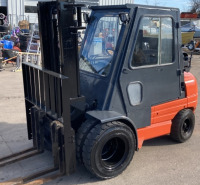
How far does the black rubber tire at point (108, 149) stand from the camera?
131 inches

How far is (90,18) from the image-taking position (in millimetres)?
4152

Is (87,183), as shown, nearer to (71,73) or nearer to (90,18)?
(71,73)

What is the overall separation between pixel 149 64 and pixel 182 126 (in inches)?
53.2

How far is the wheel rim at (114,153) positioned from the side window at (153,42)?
1.06m

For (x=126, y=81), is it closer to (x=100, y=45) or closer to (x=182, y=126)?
(x=100, y=45)

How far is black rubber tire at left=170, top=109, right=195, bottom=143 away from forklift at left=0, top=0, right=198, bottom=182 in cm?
13

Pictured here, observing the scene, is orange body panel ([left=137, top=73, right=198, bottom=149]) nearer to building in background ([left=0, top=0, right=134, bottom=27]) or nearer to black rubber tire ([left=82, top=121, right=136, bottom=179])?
black rubber tire ([left=82, top=121, right=136, bottom=179])

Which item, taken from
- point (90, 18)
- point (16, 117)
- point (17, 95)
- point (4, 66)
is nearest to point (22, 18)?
point (4, 66)

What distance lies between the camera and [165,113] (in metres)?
4.23

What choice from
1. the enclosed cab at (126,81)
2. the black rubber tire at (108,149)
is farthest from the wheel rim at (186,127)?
the black rubber tire at (108,149)

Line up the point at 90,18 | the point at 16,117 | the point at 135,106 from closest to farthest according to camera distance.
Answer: the point at 135,106
the point at 90,18
the point at 16,117

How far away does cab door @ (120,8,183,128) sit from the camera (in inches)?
142

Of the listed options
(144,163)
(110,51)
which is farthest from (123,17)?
(144,163)

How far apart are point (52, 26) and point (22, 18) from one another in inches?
970
